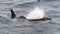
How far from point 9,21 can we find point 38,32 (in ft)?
13.8

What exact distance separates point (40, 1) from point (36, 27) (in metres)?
15.7

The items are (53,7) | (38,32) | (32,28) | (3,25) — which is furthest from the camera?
(53,7)

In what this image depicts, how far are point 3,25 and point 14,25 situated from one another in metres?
1.02

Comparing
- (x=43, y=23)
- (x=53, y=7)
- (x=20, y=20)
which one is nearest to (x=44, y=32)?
(x=43, y=23)

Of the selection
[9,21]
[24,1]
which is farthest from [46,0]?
[9,21]

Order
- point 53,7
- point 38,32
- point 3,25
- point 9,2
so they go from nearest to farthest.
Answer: point 38,32 → point 3,25 → point 53,7 → point 9,2

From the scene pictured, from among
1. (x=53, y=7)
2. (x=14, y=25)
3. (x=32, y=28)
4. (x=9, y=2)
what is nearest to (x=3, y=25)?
(x=14, y=25)

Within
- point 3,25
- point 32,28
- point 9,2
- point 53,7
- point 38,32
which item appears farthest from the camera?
point 9,2

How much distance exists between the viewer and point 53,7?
28.1 meters

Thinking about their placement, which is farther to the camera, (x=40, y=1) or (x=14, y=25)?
(x=40, y=1)

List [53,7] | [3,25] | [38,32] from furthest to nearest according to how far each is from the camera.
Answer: [53,7], [3,25], [38,32]

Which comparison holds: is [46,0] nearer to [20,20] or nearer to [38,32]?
[20,20]

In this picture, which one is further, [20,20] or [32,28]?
[20,20]

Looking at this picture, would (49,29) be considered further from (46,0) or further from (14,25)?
(46,0)
